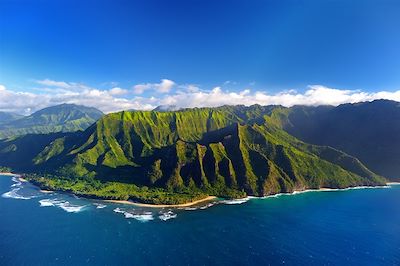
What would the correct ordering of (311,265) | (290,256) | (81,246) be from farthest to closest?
(81,246) < (290,256) < (311,265)

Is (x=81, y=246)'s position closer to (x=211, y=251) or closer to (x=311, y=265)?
(x=211, y=251)

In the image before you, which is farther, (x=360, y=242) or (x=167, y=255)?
(x=360, y=242)

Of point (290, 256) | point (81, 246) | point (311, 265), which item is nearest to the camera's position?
point (311, 265)

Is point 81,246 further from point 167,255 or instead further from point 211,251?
point 211,251

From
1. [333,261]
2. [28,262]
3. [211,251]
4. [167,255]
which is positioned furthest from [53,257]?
[333,261]

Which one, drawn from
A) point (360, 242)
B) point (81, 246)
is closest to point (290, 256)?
point (360, 242)

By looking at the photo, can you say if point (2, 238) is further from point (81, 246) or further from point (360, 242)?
point (360, 242)

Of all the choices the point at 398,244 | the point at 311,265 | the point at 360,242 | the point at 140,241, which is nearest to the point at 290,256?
the point at 311,265

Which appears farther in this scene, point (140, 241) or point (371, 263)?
point (140, 241)
